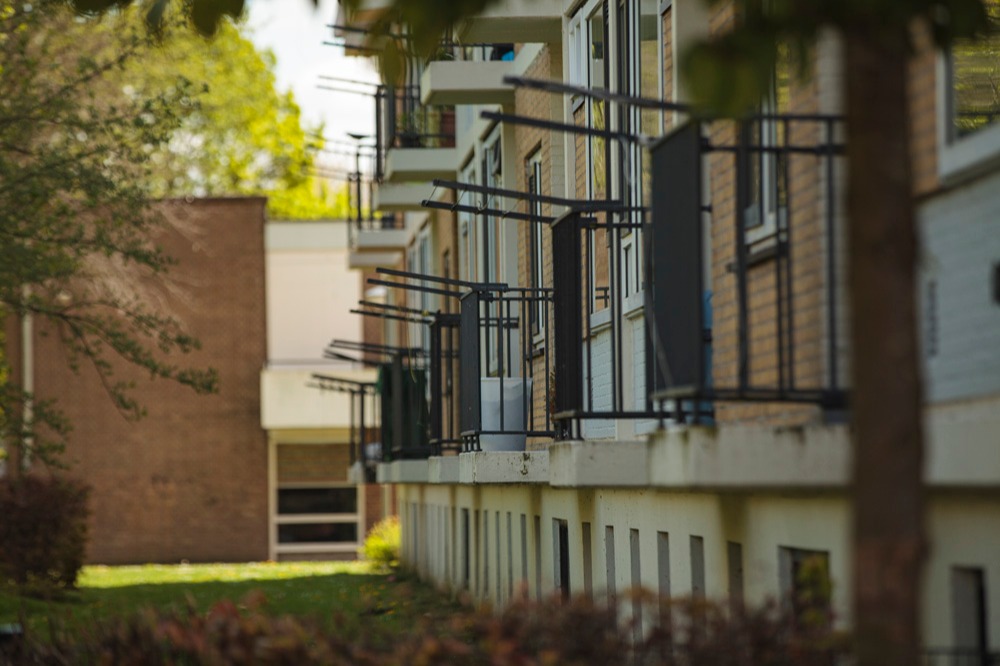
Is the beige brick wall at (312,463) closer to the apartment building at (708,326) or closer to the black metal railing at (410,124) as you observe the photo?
the black metal railing at (410,124)

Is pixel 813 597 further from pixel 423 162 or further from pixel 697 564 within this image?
pixel 423 162

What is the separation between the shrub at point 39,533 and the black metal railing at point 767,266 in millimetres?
20080

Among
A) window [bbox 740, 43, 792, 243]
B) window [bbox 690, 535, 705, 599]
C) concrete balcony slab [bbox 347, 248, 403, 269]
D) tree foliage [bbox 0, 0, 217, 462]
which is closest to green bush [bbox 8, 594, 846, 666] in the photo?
window [bbox 740, 43, 792, 243]

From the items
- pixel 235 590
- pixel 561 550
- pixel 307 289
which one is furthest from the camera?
pixel 307 289

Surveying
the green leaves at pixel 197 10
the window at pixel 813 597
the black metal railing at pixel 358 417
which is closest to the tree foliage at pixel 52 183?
the window at pixel 813 597

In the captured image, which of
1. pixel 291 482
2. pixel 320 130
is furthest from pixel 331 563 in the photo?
pixel 320 130

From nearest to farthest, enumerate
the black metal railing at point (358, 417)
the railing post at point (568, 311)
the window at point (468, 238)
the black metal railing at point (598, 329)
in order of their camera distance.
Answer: the black metal railing at point (598, 329) < the railing post at point (568, 311) < the window at point (468, 238) < the black metal railing at point (358, 417)

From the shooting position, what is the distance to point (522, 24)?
16391mm

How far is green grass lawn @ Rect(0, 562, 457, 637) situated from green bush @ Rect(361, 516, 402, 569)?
1.37 ft

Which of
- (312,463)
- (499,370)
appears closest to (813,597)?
(499,370)

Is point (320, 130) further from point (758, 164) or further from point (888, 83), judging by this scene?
point (888, 83)

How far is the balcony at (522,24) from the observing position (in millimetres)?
15977

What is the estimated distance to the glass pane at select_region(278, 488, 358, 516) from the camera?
42844 mm

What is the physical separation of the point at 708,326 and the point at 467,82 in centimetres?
1034
